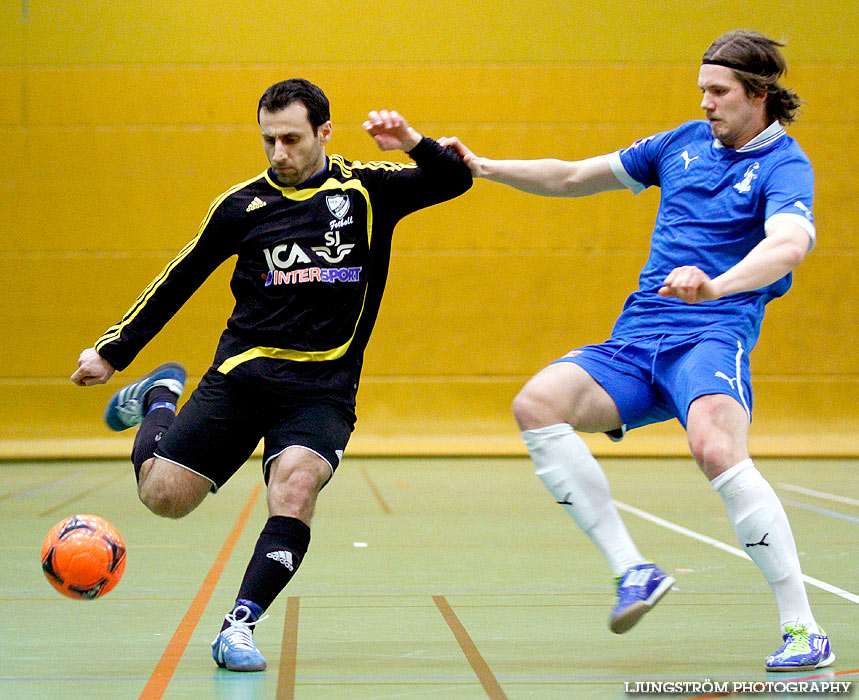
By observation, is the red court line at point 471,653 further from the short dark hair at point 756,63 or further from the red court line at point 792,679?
the short dark hair at point 756,63

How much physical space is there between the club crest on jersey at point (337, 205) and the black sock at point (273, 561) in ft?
3.44

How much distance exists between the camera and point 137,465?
3881 mm

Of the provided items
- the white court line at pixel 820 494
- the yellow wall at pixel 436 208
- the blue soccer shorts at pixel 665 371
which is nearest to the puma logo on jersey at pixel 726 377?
the blue soccer shorts at pixel 665 371

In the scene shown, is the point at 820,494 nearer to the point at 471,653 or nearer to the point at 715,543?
the point at 715,543

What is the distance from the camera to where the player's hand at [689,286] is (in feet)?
9.72

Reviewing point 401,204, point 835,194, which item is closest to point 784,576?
point 401,204

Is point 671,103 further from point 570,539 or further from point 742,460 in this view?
point 742,460

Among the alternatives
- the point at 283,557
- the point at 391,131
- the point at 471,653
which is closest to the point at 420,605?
the point at 471,653

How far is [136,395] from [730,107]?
254cm

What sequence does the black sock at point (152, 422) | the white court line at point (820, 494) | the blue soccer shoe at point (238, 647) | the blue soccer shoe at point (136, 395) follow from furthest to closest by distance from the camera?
the white court line at point (820, 494), the blue soccer shoe at point (136, 395), the black sock at point (152, 422), the blue soccer shoe at point (238, 647)

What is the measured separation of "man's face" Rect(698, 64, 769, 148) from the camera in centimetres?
344

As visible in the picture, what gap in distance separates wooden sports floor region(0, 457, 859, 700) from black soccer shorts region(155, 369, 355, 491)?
0.65 metres

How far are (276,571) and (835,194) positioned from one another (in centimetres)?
1063

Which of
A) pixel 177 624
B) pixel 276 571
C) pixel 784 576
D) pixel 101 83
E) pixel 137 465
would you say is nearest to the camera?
pixel 784 576
